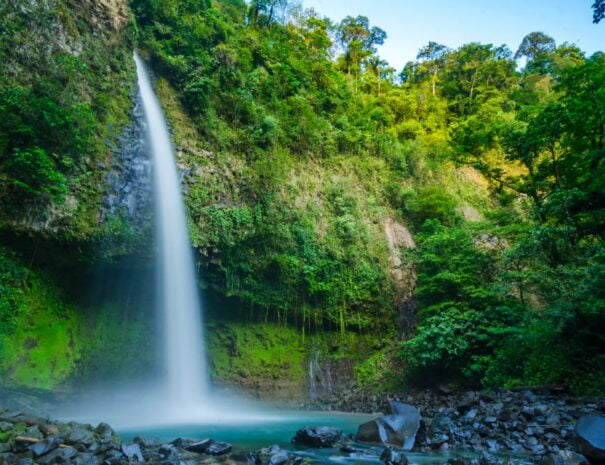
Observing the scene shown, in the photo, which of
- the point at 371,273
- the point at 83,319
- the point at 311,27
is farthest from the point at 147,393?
the point at 311,27

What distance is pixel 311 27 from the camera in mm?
28453

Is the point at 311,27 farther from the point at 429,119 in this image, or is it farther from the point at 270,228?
the point at 270,228

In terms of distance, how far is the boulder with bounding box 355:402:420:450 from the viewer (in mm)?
6541

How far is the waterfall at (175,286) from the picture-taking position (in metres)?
12.8

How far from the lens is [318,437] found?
6.77 metres

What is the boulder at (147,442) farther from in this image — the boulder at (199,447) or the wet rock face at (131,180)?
the wet rock face at (131,180)

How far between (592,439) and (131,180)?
12.5 metres

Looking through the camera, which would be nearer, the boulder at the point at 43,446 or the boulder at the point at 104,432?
the boulder at the point at 43,446

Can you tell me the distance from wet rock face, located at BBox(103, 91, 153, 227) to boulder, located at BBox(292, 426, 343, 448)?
8.14 metres

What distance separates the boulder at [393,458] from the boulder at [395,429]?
99 centimetres

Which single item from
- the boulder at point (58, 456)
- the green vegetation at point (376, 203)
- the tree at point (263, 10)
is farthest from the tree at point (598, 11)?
the tree at point (263, 10)

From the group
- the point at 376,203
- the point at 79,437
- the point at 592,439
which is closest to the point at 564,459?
the point at 592,439

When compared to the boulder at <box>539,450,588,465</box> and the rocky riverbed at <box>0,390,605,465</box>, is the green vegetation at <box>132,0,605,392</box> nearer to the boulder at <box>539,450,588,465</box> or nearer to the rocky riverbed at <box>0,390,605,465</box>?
the rocky riverbed at <box>0,390,605,465</box>

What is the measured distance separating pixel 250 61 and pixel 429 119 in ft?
46.9
